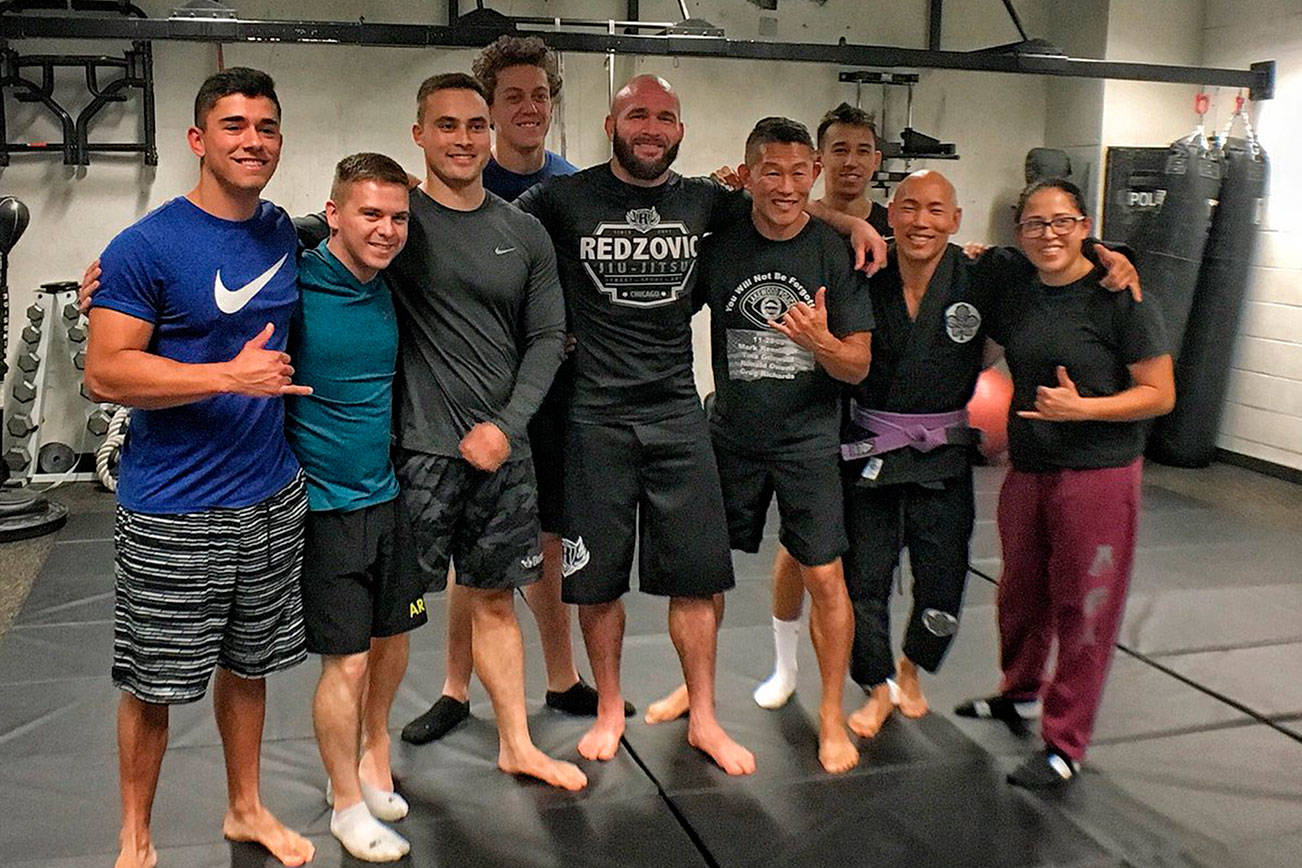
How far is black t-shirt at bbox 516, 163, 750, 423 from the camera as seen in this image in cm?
313

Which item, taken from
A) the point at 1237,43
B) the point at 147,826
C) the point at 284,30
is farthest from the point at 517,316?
the point at 1237,43

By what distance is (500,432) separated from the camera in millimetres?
2906

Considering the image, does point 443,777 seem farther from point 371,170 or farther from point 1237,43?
point 1237,43

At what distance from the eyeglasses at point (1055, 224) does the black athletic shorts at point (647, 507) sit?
1.00 m

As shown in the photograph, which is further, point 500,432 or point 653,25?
point 653,25

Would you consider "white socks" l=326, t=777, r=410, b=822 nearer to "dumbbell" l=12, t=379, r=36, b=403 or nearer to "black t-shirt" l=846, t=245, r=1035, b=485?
"black t-shirt" l=846, t=245, r=1035, b=485

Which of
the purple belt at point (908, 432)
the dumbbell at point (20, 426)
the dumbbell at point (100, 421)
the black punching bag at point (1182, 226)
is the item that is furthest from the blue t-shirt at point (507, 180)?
the black punching bag at point (1182, 226)

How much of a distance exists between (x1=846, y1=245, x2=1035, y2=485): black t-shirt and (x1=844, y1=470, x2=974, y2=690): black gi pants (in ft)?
0.25

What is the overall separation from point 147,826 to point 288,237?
1.38 meters

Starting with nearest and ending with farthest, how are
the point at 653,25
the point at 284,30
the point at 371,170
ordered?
1. the point at 371,170
2. the point at 284,30
3. the point at 653,25

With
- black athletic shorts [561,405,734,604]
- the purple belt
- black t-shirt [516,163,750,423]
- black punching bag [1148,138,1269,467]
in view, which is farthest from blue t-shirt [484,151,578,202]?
black punching bag [1148,138,1269,467]

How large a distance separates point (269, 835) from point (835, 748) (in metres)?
1.50

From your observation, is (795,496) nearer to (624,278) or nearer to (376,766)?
(624,278)

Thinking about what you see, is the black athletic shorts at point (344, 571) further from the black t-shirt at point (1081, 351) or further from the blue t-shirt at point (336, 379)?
the black t-shirt at point (1081, 351)
